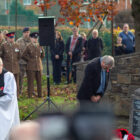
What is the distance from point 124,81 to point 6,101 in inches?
134

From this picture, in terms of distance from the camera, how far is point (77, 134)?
1.45m

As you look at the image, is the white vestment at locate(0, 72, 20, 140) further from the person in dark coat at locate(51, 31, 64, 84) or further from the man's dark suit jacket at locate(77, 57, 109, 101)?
the person in dark coat at locate(51, 31, 64, 84)

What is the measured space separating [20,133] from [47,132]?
192 millimetres

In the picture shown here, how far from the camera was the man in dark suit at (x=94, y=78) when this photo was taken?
6.84 m

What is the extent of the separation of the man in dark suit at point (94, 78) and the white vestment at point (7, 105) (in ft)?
3.44

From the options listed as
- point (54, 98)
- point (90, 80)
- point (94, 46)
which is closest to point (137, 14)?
point (54, 98)

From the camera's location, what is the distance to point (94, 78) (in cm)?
690

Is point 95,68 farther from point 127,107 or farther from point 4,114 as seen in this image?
point 127,107

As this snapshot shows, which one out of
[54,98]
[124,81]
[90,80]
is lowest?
[54,98]

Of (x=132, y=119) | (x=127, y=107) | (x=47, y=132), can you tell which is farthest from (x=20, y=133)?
(x=127, y=107)

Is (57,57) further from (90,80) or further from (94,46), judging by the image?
(90,80)

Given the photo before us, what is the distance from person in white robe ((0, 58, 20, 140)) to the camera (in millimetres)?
6765

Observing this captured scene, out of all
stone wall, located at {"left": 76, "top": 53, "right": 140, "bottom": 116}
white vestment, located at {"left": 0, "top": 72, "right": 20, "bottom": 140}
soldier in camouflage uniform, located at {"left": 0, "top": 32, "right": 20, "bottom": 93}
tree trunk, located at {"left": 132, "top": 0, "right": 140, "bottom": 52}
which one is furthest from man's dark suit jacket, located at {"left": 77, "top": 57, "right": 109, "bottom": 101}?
soldier in camouflage uniform, located at {"left": 0, "top": 32, "right": 20, "bottom": 93}

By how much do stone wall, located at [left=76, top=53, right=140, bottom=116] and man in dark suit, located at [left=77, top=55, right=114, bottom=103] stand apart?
7.71ft
